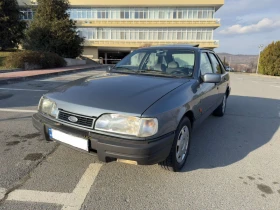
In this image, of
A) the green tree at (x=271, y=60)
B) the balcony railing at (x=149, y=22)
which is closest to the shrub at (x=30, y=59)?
the green tree at (x=271, y=60)

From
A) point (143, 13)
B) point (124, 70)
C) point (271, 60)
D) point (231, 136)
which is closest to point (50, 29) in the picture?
point (124, 70)

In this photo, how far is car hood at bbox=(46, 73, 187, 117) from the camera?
2.23 metres

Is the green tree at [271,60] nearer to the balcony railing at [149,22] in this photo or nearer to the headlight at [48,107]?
the balcony railing at [149,22]

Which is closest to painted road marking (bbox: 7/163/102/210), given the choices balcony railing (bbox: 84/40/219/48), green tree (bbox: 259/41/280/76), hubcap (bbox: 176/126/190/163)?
hubcap (bbox: 176/126/190/163)

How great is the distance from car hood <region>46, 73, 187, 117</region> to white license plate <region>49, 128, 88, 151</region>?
0.30 metres

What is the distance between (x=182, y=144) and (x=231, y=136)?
175 centimetres

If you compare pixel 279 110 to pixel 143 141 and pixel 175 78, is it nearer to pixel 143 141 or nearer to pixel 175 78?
pixel 175 78

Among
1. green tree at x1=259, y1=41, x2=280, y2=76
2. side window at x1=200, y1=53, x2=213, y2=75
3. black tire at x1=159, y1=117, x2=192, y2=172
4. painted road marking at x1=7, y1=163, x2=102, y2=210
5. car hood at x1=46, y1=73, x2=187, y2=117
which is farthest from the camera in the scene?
green tree at x1=259, y1=41, x2=280, y2=76

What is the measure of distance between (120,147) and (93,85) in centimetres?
105

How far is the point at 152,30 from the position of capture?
41750mm

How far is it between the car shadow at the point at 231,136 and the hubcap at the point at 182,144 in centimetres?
19

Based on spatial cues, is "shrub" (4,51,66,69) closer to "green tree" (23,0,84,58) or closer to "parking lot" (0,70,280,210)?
"green tree" (23,0,84,58)

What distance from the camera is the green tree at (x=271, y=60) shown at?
25375 mm

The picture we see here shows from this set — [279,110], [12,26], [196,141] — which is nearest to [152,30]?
[12,26]
